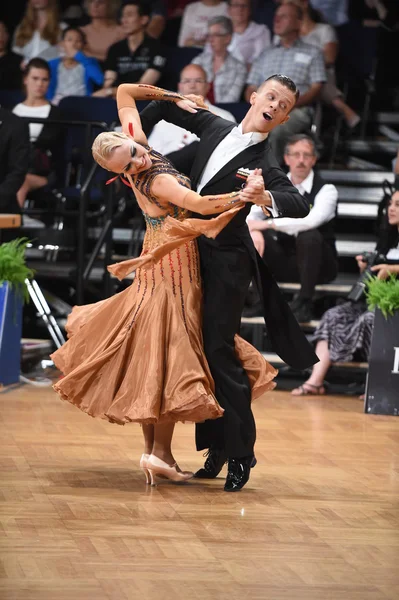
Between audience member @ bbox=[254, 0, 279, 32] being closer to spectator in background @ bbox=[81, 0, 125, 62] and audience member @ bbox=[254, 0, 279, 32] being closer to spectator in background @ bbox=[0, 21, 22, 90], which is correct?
spectator in background @ bbox=[81, 0, 125, 62]

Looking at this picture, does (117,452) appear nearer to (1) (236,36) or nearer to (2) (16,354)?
(2) (16,354)

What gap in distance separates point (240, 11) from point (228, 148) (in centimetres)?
496

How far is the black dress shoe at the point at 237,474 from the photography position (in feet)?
13.4

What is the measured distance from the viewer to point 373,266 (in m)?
6.46

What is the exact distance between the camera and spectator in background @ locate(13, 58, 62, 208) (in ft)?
25.7

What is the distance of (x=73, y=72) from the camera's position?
8.85 metres

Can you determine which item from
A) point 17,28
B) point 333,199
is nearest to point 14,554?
point 333,199

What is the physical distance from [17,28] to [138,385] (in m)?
6.47

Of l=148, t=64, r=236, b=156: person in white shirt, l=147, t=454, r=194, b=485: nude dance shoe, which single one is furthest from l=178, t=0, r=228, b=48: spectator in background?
l=147, t=454, r=194, b=485: nude dance shoe

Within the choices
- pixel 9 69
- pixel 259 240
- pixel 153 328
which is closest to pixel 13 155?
pixel 259 240

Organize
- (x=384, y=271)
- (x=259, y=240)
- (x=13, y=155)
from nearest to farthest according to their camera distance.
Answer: (x=384, y=271)
(x=259, y=240)
(x=13, y=155)

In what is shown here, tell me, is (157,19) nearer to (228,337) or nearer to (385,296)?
(385,296)

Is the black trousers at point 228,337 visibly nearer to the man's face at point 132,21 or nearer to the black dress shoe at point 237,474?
the black dress shoe at point 237,474

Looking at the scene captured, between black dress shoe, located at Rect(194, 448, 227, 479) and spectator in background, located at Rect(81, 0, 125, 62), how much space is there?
5699 mm
